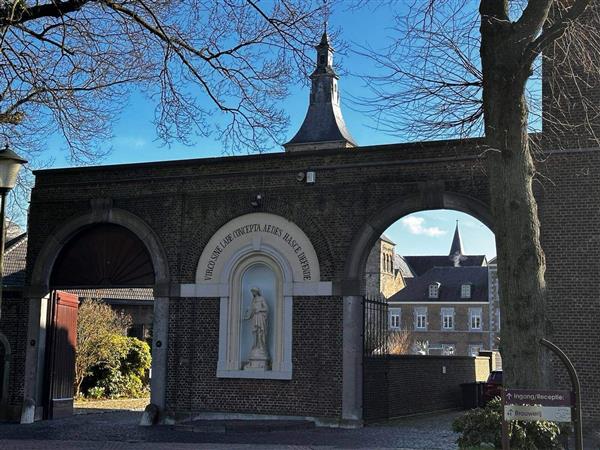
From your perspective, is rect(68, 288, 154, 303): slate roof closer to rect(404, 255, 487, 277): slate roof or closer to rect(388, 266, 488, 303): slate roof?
rect(388, 266, 488, 303): slate roof

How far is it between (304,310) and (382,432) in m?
3.11

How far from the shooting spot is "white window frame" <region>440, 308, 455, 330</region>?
6238cm

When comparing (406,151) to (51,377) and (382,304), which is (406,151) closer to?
(382,304)

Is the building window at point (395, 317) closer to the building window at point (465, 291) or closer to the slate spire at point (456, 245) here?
the building window at point (465, 291)

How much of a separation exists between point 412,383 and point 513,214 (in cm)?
1186

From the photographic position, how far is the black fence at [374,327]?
17.1m

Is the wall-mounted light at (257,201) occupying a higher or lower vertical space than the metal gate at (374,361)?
higher

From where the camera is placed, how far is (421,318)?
209 feet

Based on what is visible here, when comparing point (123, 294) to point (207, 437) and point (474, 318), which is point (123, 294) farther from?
point (474, 318)

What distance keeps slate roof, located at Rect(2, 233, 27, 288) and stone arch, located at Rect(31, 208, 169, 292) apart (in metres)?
0.82

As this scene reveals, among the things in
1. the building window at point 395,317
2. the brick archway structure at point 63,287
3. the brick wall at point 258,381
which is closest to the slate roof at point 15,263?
the brick archway structure at point 63,287

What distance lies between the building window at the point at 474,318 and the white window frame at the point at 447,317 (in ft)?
4.79

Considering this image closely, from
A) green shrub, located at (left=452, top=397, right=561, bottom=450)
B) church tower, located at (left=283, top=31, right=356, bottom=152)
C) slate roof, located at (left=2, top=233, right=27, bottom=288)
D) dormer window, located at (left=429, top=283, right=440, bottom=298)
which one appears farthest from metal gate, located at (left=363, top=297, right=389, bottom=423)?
dormer window, located at (left=429, top=283, right=440, bottom=298)

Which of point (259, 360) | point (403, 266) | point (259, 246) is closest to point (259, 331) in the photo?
point (259, 360)
